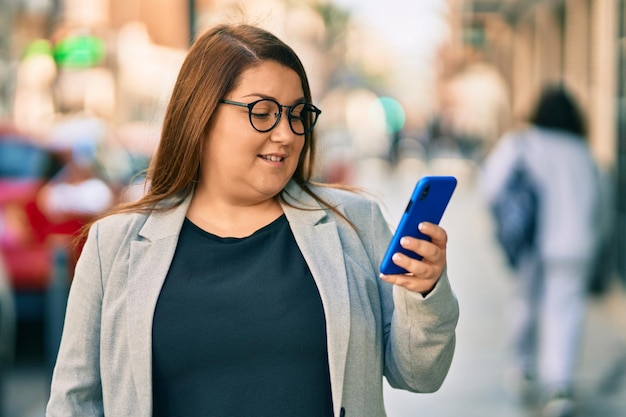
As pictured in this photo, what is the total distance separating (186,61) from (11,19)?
2062 cm

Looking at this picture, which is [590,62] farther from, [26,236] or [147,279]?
[147,279]

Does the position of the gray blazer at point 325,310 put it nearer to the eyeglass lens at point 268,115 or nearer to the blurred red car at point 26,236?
the eyeglass lens at point 268,115

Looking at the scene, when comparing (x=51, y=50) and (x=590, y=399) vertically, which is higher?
(x=51, y=50)

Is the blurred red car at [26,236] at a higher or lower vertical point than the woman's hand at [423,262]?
lower

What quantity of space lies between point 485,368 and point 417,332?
536 cm

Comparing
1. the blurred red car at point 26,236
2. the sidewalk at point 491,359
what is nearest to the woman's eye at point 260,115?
the sidewalk at point 491,359

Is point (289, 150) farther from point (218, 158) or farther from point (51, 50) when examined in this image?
point (51, 50)

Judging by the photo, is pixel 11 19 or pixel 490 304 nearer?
pixel 490 304

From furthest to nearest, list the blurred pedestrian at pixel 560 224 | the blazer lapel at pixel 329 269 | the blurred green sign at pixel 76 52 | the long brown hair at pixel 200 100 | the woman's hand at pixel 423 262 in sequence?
the blurred green sign at pixel 76 52, the blurred pedestrian at pixel 560 224, the long brown hair at pixel 200 100, the blazer lapel at pixel 329 269, the woman's hand at pixel 423 262

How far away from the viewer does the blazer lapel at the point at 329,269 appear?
2.24 metres

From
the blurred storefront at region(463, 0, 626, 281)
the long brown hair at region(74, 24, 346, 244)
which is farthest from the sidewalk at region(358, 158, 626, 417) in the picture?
the long brown hair at region(74, 24, 346, 244)

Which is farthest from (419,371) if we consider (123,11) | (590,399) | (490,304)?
(123,11)

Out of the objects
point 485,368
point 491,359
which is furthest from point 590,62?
point 485,368

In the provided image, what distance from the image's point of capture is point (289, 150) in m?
2.38
